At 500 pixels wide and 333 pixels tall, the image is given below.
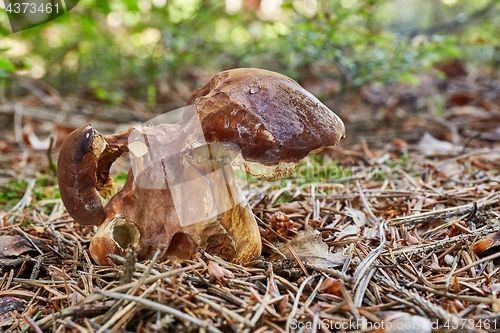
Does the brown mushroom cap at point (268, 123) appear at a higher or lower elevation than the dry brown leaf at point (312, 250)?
higher

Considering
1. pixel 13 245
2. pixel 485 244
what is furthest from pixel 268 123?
pixel 13 245

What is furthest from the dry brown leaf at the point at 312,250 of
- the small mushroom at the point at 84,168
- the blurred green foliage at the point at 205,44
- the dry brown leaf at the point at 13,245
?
the blurred green foliage at the point at 205,44

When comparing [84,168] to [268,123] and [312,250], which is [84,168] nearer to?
[268,123]

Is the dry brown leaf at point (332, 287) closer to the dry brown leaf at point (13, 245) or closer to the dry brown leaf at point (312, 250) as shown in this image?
the dry brown leaf at point (312, 250)

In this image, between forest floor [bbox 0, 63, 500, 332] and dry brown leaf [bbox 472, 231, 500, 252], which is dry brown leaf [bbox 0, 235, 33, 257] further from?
dry brown leaf [bbox 472, 231, 500, 252]

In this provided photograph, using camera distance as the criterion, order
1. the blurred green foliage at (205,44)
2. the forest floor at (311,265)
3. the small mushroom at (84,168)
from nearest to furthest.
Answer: the forest floor at (311,265) < the small mushroom at (84,168) < the blurred green foliage at (205,44)

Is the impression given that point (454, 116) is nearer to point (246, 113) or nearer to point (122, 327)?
point (246, 113)
